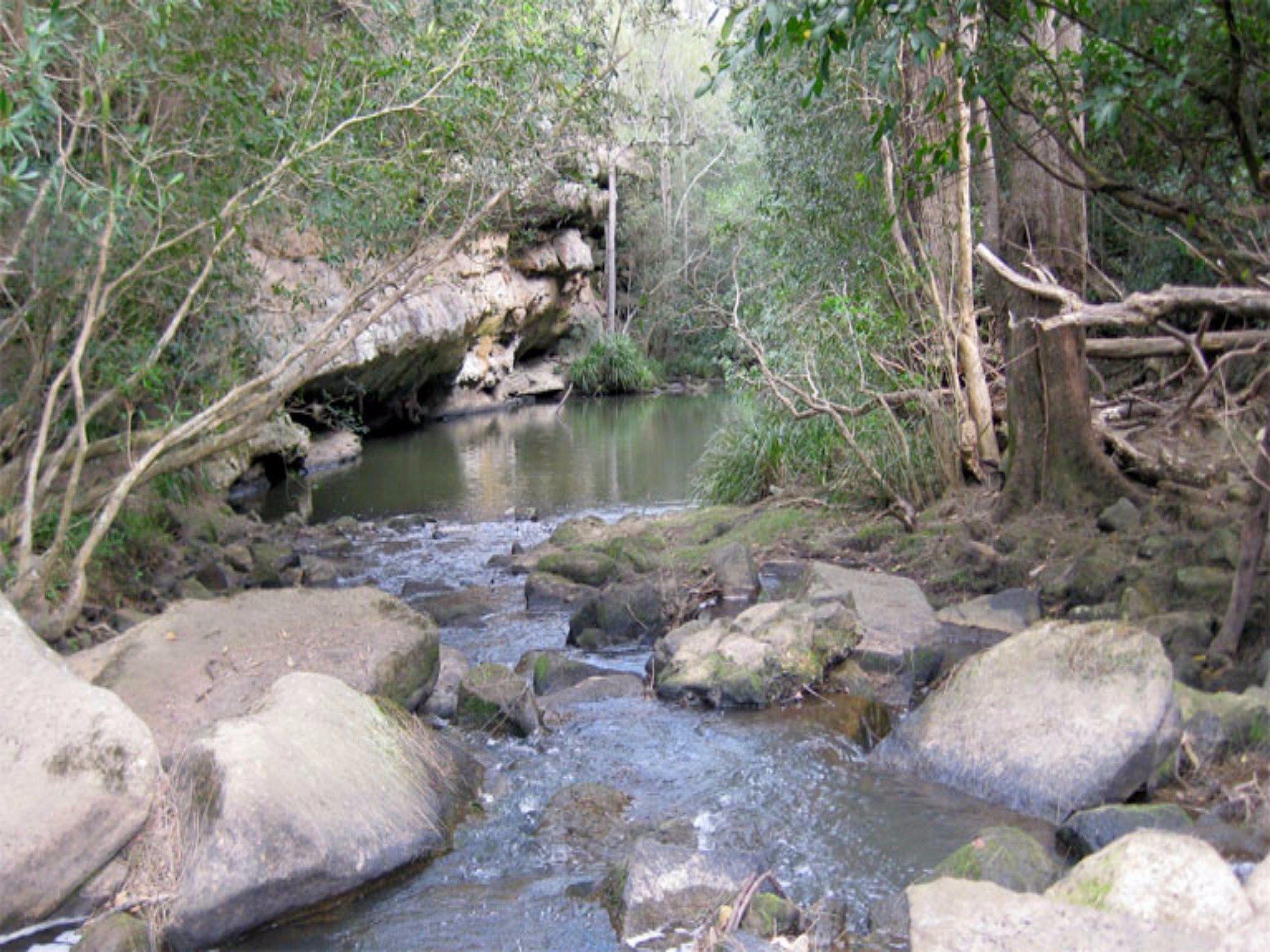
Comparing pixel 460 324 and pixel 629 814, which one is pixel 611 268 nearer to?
pixel 460 324

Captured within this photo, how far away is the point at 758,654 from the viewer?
7387 mm

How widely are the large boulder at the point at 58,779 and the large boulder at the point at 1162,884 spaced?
11.7ft

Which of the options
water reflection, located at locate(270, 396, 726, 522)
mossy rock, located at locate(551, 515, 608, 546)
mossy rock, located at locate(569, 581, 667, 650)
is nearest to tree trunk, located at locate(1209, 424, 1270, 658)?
mossy rock, located at locate(569, 581, 667, 650)

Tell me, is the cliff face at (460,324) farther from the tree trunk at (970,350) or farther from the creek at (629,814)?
the creek at (629,814)

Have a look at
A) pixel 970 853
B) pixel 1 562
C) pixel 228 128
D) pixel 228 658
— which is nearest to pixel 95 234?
pixel 228 128

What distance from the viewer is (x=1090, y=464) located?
920 centimetres

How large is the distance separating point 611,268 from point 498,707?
32757mm

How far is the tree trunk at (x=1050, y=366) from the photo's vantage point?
355 inches

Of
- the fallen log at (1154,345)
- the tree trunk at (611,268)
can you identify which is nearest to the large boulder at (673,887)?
the fallen log at (1154,345)

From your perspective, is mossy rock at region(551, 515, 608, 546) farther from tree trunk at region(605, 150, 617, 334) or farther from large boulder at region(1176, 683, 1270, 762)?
tree trunk at region(605, 150, 617, 334)

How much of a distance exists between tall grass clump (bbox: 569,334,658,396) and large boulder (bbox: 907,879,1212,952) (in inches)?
1221

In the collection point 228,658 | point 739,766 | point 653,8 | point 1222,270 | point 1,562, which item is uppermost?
point 653,8

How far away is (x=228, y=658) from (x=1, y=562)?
1.65 m

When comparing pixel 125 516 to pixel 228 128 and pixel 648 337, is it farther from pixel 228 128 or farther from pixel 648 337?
pixel 648 337
